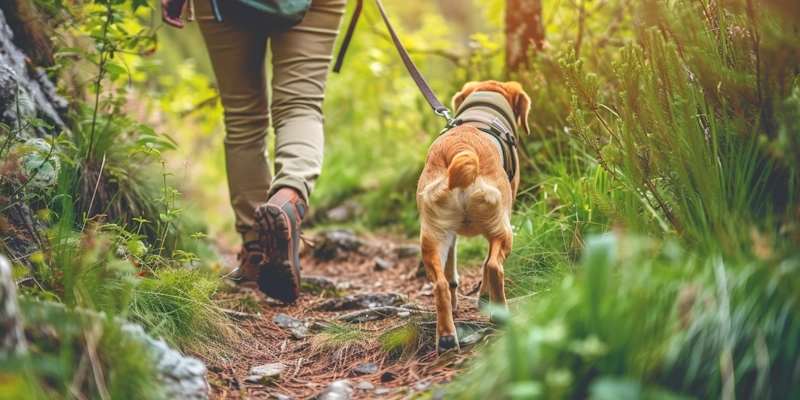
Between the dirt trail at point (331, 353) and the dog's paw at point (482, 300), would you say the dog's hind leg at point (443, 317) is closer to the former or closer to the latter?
the dirt trail at point (331, 353)

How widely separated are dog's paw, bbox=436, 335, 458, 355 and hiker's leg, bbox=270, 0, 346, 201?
1148mm

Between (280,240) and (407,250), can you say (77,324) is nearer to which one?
(280,240)

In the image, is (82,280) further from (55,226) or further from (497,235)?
(497,235)

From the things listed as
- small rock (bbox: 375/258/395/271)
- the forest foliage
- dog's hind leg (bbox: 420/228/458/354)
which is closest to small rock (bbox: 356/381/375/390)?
dog's hind leg (bbox: 420/228/458/354)

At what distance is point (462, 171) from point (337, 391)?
800mm

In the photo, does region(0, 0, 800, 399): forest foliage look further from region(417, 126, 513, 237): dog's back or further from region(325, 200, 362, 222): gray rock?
region(325, 200, 362, 222): gray rock

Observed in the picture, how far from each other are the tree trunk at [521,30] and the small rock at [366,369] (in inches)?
99.9

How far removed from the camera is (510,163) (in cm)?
273

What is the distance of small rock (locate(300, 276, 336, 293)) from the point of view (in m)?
3.45

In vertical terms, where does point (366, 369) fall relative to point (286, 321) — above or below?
above

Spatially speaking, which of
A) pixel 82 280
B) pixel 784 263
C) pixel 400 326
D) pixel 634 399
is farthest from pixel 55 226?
pixel 784 263

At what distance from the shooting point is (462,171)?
207 centimetres

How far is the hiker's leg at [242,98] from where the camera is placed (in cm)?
291

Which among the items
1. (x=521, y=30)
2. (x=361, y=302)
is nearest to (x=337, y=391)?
(x=361, y=302)
